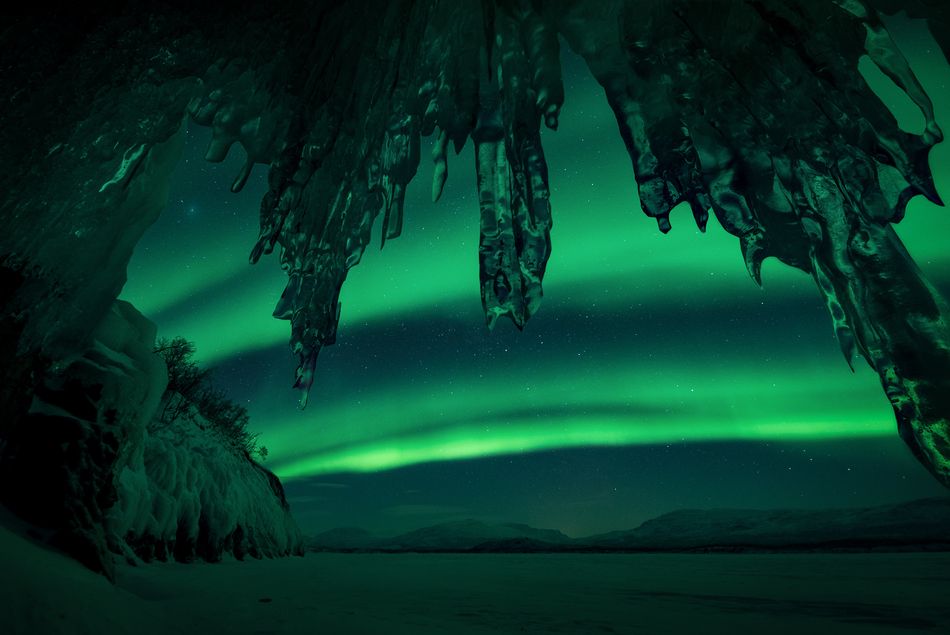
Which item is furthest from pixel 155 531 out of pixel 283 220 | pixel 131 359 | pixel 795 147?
pixel 795 147

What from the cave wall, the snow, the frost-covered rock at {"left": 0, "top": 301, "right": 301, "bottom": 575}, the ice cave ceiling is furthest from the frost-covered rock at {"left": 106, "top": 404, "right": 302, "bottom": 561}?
the ice cave ceiling

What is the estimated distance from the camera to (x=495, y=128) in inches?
142

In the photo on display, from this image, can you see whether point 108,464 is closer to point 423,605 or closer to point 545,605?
point 423,605

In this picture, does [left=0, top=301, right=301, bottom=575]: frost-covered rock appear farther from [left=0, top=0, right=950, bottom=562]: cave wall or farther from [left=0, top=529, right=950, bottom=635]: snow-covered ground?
[left=0, top=529, right=950, bottom=635]: snow-covered ground

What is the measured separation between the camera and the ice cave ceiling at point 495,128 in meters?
2.51

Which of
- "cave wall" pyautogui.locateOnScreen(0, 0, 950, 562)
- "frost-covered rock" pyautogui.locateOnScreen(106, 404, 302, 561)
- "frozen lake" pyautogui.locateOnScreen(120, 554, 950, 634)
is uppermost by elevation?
"cave wall" pyautogui.locateOnScreen(0, 0, 950, 562)

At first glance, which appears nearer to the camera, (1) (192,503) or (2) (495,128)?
(2) (495,128)

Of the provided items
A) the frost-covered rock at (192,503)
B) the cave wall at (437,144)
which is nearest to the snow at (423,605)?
the cave wall at (437,144)

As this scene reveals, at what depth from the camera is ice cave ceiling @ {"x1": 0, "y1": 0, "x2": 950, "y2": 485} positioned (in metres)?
2.51

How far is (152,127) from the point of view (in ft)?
9.46

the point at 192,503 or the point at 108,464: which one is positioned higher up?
the point at 108,464

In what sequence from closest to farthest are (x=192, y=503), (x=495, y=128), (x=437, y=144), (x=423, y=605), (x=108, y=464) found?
(x=423, y=605) → (x=108, y=464) → (x=495, y=128) → (x=437, y=144) → (x=192, y=503)

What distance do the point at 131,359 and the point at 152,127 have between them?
2.07 m

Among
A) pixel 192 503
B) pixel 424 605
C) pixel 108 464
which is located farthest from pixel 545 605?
pixel 192 503
